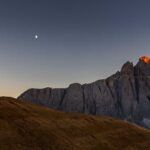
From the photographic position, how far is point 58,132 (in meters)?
60.5

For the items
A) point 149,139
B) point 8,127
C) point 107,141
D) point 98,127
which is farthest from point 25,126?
point 149,139

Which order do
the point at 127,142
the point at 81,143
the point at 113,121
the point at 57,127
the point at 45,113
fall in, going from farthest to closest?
the point at 113,121
the point at 45,113
the point at 127,142
the point at 57,127
the point at 81,143

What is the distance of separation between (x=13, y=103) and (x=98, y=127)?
67.9 feet

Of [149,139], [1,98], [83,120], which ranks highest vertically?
[1,98]

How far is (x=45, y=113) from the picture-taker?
73.2 metres

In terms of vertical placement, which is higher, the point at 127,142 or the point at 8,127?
the point at 8,127

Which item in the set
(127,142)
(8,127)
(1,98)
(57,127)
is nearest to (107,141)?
(127,142)

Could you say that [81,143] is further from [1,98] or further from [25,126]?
[1,98]

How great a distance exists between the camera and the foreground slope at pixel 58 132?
5250 centimetres

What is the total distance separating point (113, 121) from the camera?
85.0m

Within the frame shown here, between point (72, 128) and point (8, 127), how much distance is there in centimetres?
1598

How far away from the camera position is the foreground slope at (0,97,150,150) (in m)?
52.5

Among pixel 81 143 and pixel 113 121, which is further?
pixel 113 121

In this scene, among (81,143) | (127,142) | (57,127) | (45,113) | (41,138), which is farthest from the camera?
(45,113)
